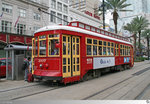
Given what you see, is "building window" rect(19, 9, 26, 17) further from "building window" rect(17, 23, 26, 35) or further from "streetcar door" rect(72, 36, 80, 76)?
"streetcar door" rect(72, 36, 80, 76)

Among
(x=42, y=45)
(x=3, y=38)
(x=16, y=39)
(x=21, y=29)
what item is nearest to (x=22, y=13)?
(x=21, y=29)

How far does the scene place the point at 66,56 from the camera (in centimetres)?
792

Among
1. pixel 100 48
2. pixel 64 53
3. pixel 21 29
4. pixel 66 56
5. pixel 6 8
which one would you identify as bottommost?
pixel 66 56

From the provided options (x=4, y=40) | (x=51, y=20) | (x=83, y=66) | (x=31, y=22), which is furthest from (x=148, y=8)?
(x=83, y=66)

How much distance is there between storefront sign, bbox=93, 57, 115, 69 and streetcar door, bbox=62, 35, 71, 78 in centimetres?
271

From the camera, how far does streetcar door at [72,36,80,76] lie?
8367mm

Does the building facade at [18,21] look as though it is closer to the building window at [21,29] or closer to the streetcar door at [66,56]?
the building window at [21,29]

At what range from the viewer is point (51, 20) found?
3238 centimetres

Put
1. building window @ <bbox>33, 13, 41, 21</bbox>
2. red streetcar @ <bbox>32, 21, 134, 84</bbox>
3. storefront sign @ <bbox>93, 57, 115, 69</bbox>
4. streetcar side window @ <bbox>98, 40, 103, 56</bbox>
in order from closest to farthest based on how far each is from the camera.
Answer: red streetcar @ <bbox>32, 21, 134, 84</bbox>, storefront sign @ <bbox>93, 57, 115, 69</bbox>, streetcar side window @ <bbox>98, 40, 103, 56</bbox>, building window @ <bbox>33, 13, 41, 21</bbox>

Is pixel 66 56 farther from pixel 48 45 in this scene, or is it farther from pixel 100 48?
pixel 100 48

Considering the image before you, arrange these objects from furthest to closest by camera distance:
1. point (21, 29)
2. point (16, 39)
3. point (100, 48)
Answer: point (21, 29), point (16, 39), point (100, 48)

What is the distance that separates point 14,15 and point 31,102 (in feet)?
71.9

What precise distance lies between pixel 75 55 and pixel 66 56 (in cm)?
76

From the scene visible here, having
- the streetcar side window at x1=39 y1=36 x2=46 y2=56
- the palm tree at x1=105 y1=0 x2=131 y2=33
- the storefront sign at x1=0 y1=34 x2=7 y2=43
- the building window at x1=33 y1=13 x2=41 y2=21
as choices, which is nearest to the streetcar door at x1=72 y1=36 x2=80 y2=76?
the streetcar side window at x1=39 y1=36 x2=46 y2=56
